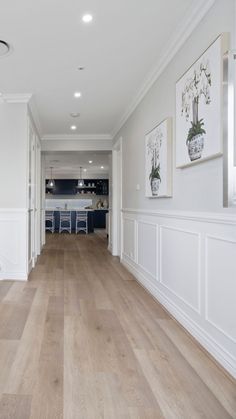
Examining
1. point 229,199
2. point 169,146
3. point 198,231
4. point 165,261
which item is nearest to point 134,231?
point 165,261

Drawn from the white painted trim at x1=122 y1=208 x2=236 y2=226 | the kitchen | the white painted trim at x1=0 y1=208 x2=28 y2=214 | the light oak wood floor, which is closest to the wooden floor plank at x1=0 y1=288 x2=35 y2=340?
the light oak wood floor

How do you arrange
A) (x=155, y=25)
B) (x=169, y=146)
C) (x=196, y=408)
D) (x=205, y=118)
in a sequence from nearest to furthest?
(x=196, y=408)
(x=205, y=118)
(x=155, y=25)
(x=169, y=146)

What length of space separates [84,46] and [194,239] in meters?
2.10

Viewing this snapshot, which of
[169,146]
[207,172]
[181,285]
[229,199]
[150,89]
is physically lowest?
[181,285]

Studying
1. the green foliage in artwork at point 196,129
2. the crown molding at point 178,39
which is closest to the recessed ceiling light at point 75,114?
the crown molding at point 178,39

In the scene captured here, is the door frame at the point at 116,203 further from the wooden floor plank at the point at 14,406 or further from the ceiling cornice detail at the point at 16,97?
the wooden floor plank at the point at 14,406

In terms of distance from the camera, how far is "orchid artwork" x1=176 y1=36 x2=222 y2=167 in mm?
2020

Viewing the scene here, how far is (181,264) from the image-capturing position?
2.71 metres

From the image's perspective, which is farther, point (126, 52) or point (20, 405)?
point (126, 52)

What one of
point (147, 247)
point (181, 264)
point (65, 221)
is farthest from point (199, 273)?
point (65, 221)

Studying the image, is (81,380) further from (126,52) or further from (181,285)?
(126,52)

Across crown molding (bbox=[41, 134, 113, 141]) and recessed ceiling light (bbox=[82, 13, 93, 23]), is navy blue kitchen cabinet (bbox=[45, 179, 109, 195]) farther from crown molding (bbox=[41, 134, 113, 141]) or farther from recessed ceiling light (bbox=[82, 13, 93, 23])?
recessed ceiling light (bbox=[82, 13, 93, 23])

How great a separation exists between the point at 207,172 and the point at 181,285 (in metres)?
1.06

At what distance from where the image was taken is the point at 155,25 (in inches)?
103
